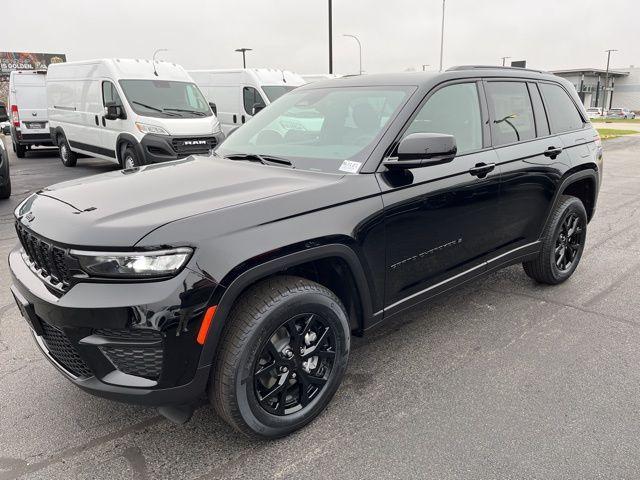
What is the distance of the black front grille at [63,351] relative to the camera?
2250 millimetres

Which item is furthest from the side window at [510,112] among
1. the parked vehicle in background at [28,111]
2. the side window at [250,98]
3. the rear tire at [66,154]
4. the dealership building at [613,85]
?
the dealership building at [613,85]

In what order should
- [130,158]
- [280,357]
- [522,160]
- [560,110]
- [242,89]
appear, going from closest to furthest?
[280,357]
[522,160]
[560,110]
[130,158]
[242,89]

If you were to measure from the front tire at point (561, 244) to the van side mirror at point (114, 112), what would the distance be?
27.4 feet

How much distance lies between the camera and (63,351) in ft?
7.67

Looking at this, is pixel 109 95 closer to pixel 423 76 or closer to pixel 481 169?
pixel 423 76

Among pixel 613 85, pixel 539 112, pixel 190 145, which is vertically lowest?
pixel 190 145

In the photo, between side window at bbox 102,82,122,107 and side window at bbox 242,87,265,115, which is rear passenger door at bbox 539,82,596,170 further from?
side window at bbox 242,87,265,115

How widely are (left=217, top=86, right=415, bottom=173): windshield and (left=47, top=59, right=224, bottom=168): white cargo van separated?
6.27 metres

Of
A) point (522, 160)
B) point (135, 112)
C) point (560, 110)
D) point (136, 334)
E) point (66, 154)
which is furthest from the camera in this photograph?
point (66, 154)

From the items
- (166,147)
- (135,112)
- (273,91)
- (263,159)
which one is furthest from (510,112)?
(273,91)

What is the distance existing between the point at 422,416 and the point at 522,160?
2.04m

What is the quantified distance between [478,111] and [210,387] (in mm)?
2505

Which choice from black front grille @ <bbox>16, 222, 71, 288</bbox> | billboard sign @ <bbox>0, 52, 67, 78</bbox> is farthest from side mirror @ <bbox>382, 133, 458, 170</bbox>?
billboard sign @ <bbox>0, 52, 67, 78</bbox>

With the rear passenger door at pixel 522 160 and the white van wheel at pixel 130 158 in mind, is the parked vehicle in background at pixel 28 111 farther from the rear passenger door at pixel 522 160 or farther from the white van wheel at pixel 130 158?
the rear passenger door at pixel 522 160
